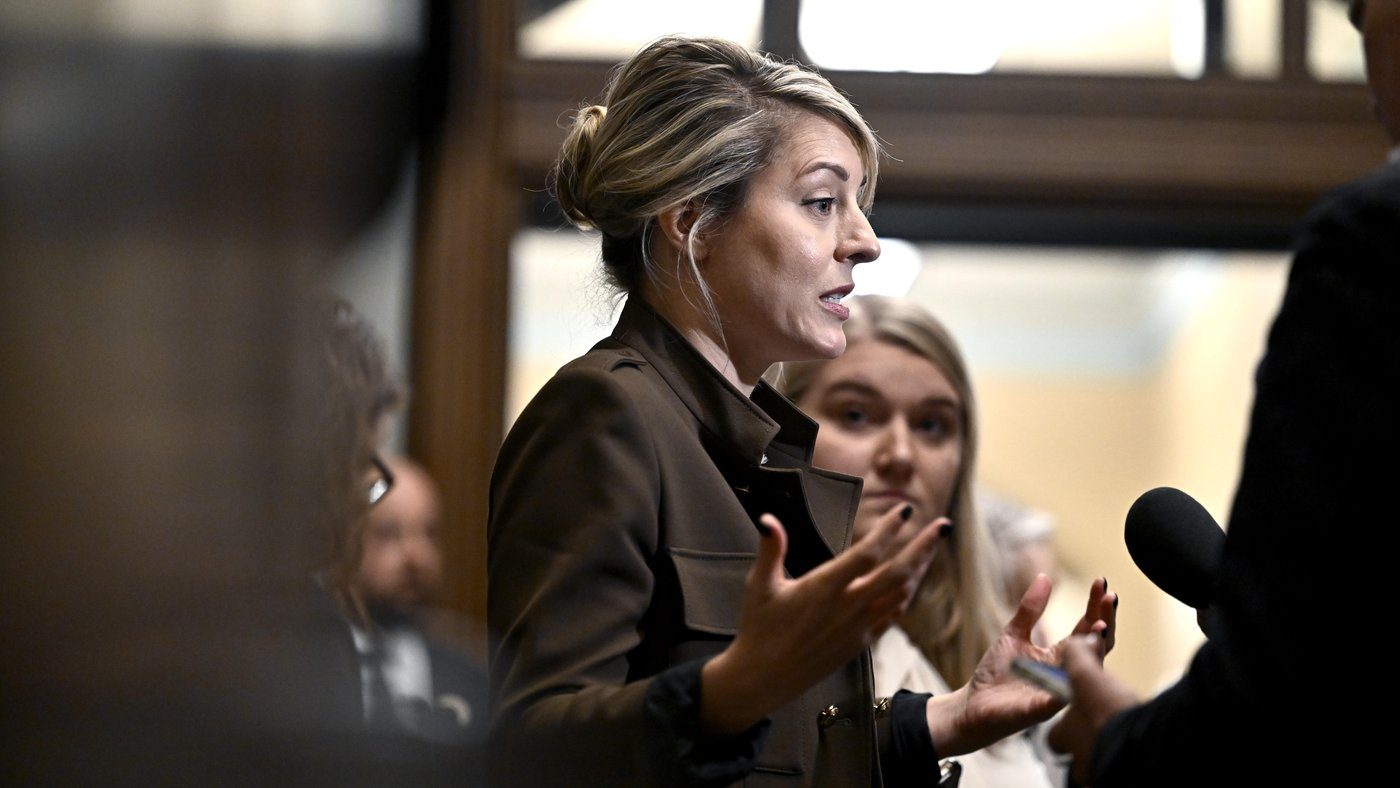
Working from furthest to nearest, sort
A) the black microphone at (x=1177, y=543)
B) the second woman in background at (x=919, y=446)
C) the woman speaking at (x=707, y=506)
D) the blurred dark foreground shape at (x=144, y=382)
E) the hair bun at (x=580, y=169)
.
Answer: the second woman in background at (x=919, y=446) → the hair bun at (x=580, y=169) → the black microphone at (x=1177, y=543) → the woman speaking at (x=707, y=506) → the blurred dark foreground shape at (x=144, y=382)

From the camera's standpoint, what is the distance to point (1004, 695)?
4.80ft

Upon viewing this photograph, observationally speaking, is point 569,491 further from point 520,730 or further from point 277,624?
point 277,624

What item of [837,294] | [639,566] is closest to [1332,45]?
[837,294]

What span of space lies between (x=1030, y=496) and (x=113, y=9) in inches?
386

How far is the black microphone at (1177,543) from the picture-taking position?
1231mm

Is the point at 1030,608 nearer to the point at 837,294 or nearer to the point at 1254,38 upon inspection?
the point at 837,294

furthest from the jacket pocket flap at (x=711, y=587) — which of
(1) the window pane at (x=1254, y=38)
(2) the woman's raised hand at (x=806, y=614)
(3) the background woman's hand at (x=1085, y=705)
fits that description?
(1) the window pane at (x=1254, y=38)

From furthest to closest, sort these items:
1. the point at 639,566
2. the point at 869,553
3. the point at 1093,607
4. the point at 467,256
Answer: the point at 467,256, the point at 1093,607, the point at 639,566, the point at 869,553

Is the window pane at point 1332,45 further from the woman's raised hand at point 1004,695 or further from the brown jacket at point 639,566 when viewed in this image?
the brown jacket at point 639,566

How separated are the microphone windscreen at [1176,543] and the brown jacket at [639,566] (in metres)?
0.24

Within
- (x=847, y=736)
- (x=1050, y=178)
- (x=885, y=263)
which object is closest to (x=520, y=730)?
(x=847, y=736)

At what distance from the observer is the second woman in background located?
2244mm

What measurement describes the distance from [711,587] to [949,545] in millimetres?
1150

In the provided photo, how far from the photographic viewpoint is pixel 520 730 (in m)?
1.19
